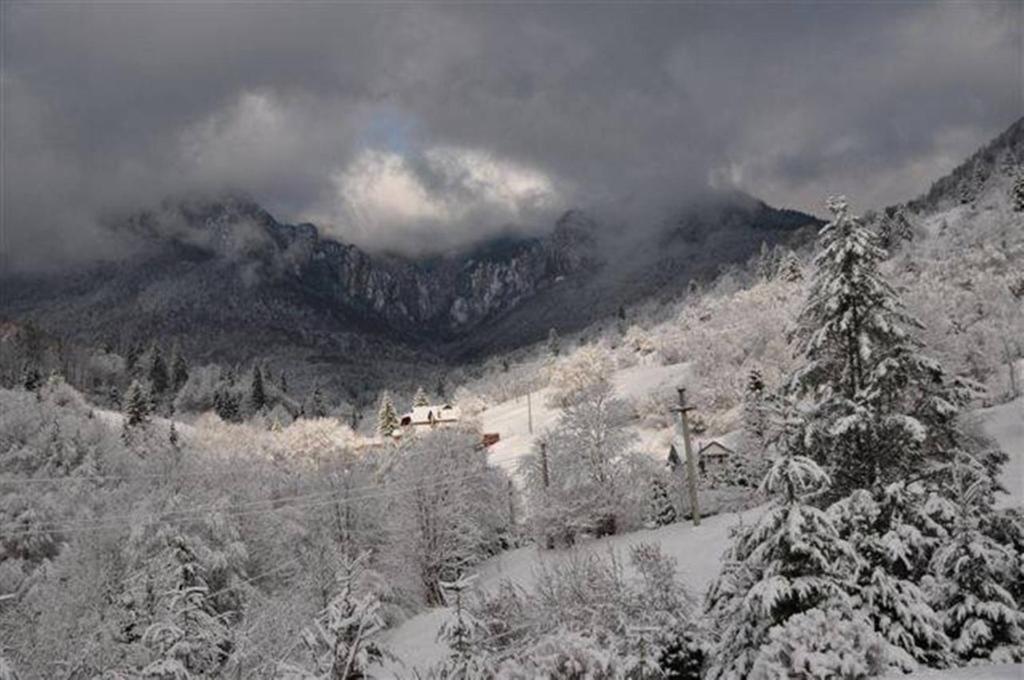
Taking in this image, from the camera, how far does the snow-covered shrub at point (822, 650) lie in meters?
9.67

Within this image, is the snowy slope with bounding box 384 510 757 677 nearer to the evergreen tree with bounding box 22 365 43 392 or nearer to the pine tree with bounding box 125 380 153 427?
the pine tree with bounding box 125 380 153 427

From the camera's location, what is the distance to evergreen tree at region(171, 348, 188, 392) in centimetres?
15738

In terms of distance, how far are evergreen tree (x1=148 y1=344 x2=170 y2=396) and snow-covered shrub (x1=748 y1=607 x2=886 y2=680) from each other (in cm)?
15391

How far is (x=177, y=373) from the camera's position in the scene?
15938 centimetres

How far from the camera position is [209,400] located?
155 meters

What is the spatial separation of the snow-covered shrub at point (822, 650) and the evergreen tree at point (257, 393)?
155m

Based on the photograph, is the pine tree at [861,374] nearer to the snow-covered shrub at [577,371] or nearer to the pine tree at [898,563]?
the pine tree at [898,563]

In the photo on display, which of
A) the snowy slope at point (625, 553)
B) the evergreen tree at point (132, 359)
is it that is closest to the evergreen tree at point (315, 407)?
the evergreen tree at point (132, 359)

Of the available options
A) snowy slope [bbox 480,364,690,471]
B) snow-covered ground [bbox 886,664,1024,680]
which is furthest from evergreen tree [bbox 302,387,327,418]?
snow-covered ground [bbox 886,664,1024,680]

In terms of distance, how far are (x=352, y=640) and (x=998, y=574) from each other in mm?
9755

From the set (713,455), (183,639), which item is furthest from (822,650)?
(713,455)

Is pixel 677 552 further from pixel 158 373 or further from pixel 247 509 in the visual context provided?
pixel 158 373

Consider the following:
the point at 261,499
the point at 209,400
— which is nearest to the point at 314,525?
the point at 261,499

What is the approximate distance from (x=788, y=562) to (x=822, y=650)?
1.86 metres
